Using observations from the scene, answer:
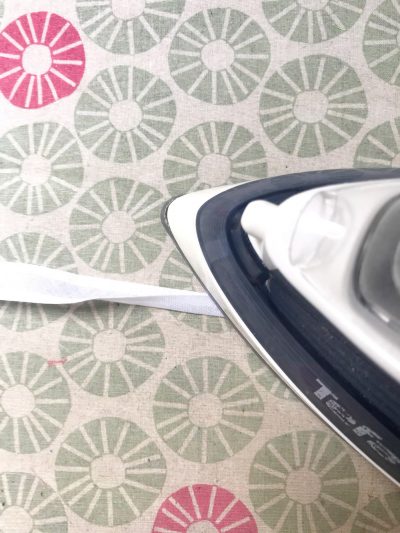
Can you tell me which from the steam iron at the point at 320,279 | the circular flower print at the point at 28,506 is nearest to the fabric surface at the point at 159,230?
the circular flower print at the point at 28,506

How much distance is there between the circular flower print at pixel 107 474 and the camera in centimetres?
90

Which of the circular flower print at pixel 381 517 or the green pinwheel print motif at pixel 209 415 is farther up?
the green pinwheel print motif at pixel 209 415

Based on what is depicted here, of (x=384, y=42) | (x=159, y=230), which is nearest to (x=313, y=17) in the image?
(x=384, y=42)

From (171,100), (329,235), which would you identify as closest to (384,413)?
(329,235)

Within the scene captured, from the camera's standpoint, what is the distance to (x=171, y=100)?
0.95 m

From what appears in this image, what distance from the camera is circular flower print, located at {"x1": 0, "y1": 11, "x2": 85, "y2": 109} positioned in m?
0.95

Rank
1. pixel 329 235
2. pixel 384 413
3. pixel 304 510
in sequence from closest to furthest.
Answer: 1. pixel 329 235
2. pixel 384 413
3. pixel 304 510

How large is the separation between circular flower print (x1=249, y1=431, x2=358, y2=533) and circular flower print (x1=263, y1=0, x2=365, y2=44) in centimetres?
59

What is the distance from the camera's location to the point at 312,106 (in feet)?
3.11

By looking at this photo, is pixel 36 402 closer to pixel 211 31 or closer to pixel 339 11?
pixel 211 31

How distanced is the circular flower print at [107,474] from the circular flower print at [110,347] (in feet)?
0.23

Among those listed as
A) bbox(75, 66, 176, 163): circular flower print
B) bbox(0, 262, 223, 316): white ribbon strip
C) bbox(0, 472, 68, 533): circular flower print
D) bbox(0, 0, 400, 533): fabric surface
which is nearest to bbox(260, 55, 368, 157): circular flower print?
bbox(0, 0, 400, 533): fabric surface

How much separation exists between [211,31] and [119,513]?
715mm

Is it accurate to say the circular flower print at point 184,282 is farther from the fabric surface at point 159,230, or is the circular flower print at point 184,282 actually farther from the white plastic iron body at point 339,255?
the white plastic iron body at point 339,255
